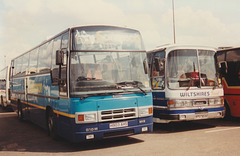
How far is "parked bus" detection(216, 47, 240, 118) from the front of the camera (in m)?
11.4

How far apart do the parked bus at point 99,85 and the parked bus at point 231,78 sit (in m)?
4.69

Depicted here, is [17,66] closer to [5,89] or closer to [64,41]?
[5,89]

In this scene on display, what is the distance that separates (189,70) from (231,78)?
263cm

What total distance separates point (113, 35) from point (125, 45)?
0.44 metres

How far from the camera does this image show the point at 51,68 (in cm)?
912

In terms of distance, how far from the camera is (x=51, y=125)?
30.7 ft

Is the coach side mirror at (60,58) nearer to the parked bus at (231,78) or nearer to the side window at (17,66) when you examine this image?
the parked bus at (231,78)

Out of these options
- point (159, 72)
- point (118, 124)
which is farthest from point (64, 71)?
point (159, 72)

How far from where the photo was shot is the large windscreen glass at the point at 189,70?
9.89 meters

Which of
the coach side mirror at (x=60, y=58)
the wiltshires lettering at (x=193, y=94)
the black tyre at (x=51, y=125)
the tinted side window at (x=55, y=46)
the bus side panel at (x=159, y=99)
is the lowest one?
the black tyre at (x=51, y=125)

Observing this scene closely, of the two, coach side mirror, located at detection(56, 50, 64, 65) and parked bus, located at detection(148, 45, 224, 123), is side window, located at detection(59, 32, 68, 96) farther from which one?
parked bus, located at detection(148, 45, 224, 123)

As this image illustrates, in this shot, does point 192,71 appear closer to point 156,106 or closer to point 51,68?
point 156,106

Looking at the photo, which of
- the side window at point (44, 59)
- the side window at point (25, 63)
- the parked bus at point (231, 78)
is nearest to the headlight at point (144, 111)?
the side window at point (44, 59)

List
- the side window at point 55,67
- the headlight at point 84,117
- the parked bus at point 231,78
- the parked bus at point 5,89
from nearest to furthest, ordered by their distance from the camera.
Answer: the headlight at point 84,117, the side window at point 55,67, the parked bus at point 231,78, the parked bus at point 5,89
